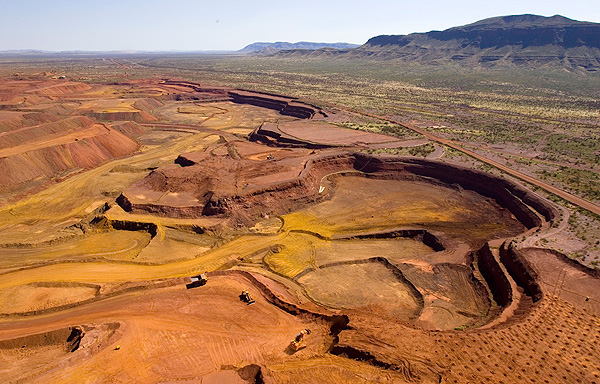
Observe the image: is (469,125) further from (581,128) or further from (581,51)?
(581,51)

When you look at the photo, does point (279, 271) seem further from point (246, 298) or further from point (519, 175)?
point (519, 175)

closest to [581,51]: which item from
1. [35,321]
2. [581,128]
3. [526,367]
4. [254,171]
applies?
[581,128]

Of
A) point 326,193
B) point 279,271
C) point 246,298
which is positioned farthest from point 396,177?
point 246,298

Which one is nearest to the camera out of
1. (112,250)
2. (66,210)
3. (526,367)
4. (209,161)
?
(526,367)

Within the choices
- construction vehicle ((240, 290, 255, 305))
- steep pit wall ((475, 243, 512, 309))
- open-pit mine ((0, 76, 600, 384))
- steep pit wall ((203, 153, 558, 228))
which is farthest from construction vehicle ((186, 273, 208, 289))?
steep pit wall ((475, 243, 512, 309))

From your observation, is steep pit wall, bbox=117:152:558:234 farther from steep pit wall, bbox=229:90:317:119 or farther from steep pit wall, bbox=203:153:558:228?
steep pit wall, bbox=229:90:317:119

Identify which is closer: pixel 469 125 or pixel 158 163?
pixel 158 163

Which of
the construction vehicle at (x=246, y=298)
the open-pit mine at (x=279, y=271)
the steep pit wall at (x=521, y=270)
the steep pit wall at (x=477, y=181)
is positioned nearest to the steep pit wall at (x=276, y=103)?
the open-pit mine at (x=279, y=271)
